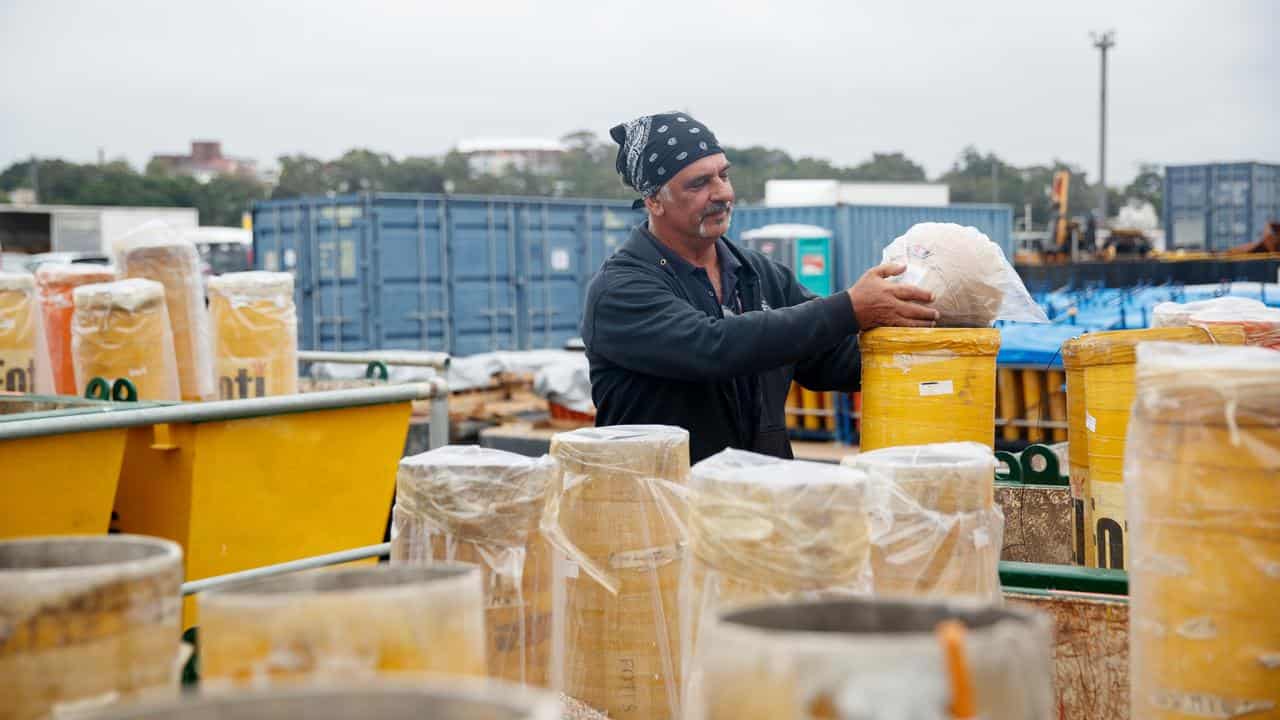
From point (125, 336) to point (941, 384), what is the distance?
340cm

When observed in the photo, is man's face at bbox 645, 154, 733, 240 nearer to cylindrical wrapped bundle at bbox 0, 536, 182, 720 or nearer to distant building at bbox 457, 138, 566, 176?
cylindrical wrapped bundle at bbox 0, 536, 182, 720

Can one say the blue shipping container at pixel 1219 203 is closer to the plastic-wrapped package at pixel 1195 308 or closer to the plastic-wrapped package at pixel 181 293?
the plastic-wrapped package at pixel 1195 308

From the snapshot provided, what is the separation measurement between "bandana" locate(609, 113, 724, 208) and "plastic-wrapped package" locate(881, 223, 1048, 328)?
86 cm

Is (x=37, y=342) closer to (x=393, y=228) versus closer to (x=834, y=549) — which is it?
(x=834, y=549)

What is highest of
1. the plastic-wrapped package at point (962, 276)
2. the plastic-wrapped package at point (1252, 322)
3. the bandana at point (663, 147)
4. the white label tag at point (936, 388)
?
the bandana at point (663, 147)

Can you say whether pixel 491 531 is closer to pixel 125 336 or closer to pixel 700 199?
pixel 700 199

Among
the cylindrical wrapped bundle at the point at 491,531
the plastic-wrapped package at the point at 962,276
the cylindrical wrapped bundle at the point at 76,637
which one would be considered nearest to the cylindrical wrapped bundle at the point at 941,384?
the plastic-wrapped package at the point at 962,276

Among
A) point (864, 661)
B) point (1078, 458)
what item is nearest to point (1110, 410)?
point (1078, 458)

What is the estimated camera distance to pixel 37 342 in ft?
19.4

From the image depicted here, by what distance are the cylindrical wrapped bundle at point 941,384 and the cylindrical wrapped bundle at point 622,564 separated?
0.73 m

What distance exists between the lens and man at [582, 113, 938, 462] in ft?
13.5

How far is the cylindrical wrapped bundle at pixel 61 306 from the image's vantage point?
19.6ft

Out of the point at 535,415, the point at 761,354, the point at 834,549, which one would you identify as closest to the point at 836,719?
the point at 834,549

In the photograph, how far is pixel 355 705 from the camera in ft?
5.14
